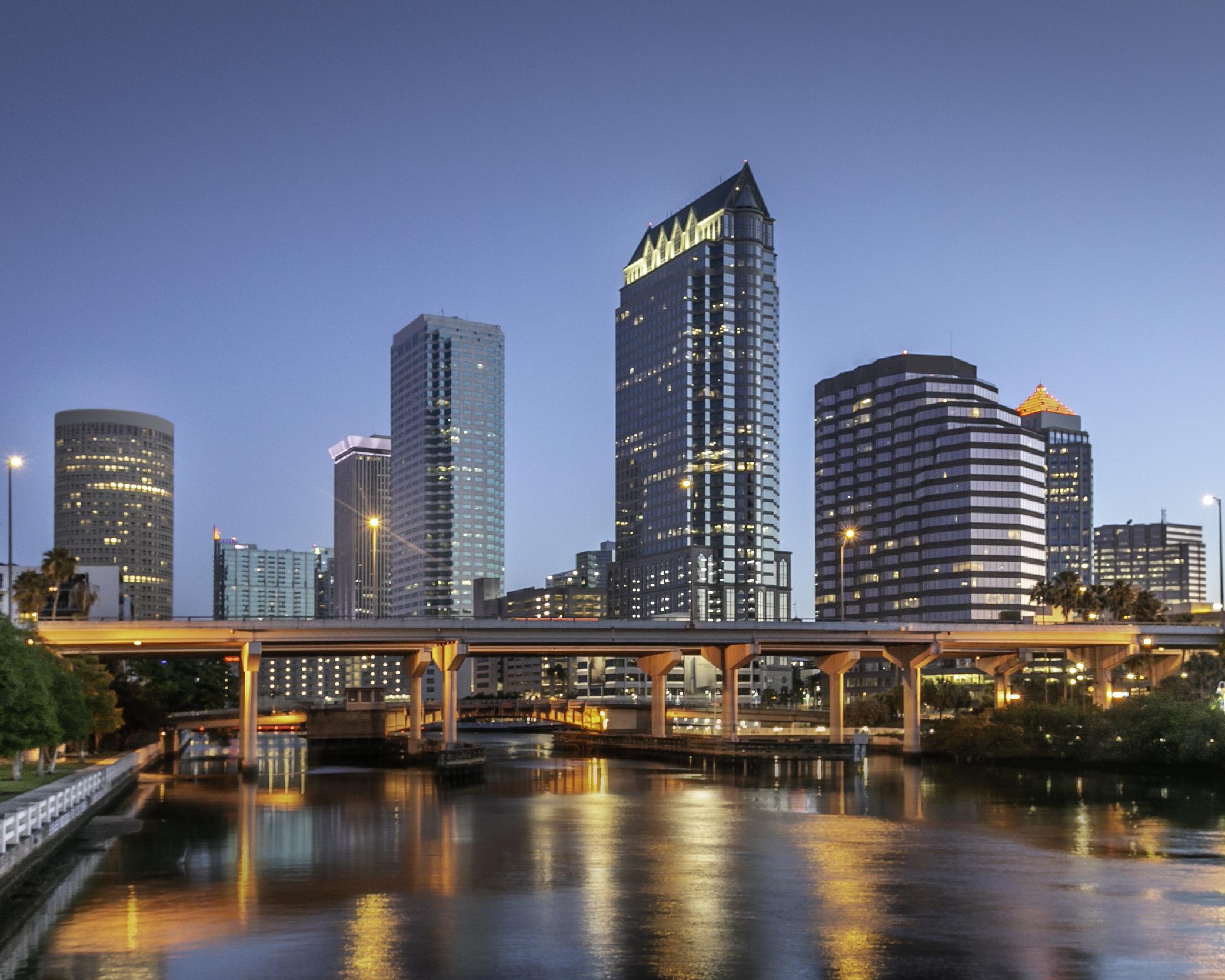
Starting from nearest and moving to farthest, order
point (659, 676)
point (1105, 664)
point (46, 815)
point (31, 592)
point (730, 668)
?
point (46, 815), point (31, 592), point (730, 668), point (659, 676), point (1105, 664)

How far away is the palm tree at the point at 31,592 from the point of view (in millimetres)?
107438

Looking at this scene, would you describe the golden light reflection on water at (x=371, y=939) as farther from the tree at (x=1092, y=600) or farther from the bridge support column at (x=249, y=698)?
the tree at (x=1092, y=600)

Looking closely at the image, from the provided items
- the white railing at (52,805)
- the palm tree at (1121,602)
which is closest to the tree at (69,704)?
the white railing at (52,805)

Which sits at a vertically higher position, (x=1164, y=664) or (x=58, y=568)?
(x=58, y=568)

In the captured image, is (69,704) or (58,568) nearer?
(69,704)

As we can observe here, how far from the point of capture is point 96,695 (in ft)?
275

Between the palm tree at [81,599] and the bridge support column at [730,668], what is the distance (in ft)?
226

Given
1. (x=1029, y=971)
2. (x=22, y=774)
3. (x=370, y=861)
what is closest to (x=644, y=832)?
(x=370, y=861)

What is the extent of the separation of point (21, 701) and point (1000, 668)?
338ft

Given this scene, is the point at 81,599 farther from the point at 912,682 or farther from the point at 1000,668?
the point at 1000,668

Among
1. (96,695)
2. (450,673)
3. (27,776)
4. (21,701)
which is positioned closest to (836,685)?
(450,673)

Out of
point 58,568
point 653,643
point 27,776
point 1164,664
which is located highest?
A: point 58,568

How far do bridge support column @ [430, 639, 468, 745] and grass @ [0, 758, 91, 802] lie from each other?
92.4 ft

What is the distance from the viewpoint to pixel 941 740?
11138cm
